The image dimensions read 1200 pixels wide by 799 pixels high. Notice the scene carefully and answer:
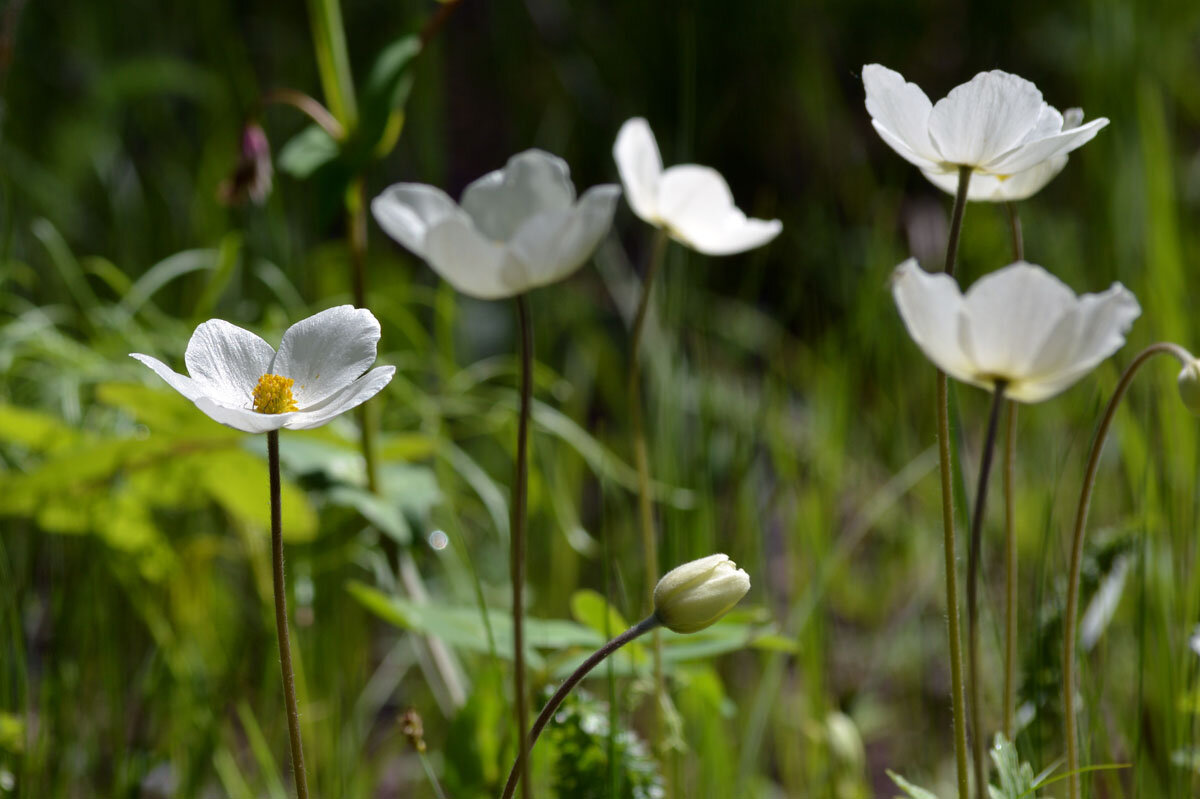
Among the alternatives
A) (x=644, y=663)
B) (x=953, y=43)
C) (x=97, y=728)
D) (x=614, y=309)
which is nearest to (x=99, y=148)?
(x=614, y=309)

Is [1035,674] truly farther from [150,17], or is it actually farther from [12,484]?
[150,17]

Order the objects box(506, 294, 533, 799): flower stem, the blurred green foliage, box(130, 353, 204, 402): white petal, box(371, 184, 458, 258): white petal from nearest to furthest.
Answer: box(130, 353, 204, 402): white petal
box(506, 294, 533, 799): flower stem
box(371, 184, 458, 258): white petal
the blurred green foliage

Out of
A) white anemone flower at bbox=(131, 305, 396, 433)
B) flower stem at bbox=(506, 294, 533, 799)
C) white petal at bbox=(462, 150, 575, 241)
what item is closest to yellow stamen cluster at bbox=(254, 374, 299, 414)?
white anemone flower at bbox=(131, 305, 396, 433)

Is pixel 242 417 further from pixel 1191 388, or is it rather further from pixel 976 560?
pixel 1191 388

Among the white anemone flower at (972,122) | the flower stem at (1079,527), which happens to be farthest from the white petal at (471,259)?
the flower stem at (1079,527)

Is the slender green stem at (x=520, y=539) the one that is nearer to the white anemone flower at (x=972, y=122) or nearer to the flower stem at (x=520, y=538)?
the flower stem at (x=520, y=538)

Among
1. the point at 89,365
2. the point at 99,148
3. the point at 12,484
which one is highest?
the point at 99,148

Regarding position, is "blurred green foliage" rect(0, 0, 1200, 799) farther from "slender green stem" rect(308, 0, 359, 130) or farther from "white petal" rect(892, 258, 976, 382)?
"white petal" rect(892, 258, 976, 382)
